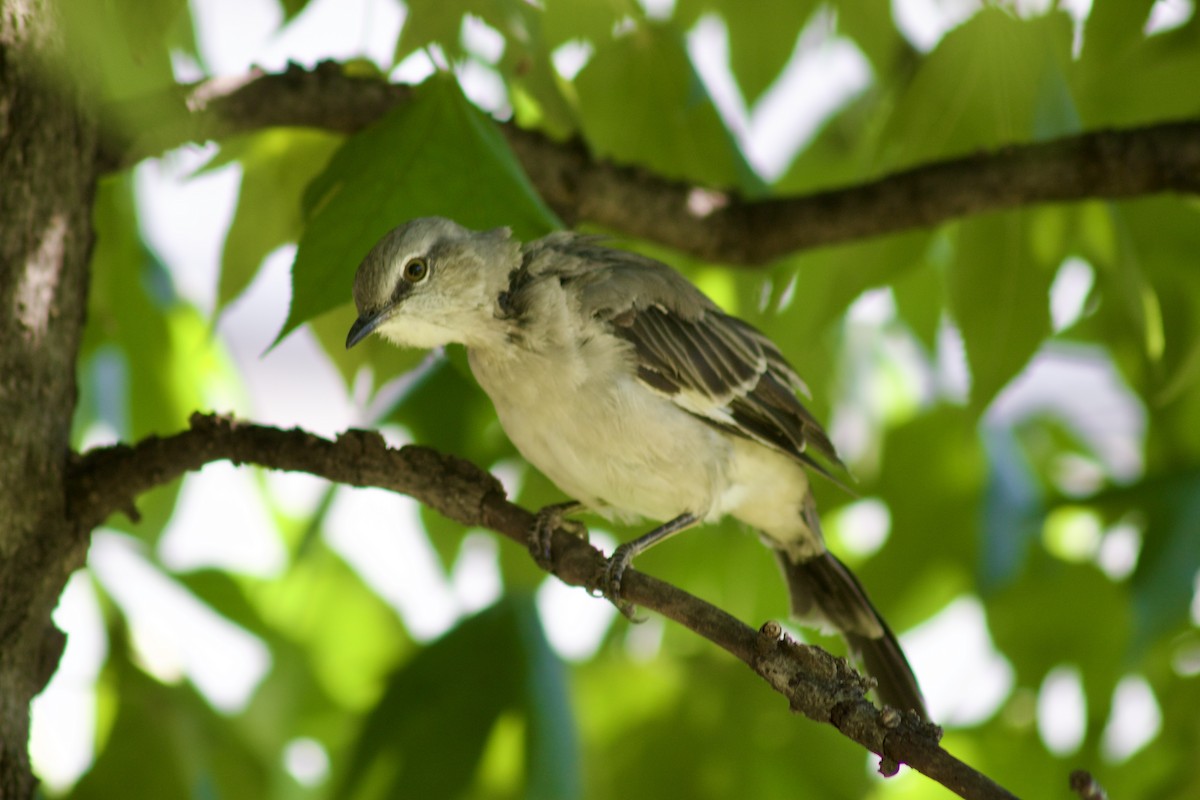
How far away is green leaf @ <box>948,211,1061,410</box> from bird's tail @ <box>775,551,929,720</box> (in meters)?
0.67

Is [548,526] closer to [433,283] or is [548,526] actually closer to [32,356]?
[433,283]

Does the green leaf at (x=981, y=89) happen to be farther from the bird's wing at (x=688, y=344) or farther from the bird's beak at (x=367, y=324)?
the bird's beak at (x=367, y=324)

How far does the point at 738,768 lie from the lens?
3592 millimetres

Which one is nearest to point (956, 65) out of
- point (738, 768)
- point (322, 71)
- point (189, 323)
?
point (322, 71)

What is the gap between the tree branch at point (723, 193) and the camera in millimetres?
2760

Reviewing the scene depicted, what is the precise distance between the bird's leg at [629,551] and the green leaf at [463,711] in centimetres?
83

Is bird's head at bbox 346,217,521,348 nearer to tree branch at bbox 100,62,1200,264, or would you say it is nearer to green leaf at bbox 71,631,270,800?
tree branch at bbox 100,62,1200,264

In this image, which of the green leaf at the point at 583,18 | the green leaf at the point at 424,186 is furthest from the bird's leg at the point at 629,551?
the green leaf at the point at 583,18

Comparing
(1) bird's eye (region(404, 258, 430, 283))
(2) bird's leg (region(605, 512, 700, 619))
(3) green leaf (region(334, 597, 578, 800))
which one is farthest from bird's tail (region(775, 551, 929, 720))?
(1) bird's eye (region(404, 258, 430, 283))

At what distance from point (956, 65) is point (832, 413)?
1.22 metres

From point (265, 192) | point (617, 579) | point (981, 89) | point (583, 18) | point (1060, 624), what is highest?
point (981, 89)

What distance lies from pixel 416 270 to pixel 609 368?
0.47 m

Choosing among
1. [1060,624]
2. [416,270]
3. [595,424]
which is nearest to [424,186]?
[416,270]

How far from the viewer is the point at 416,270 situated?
102 inches
